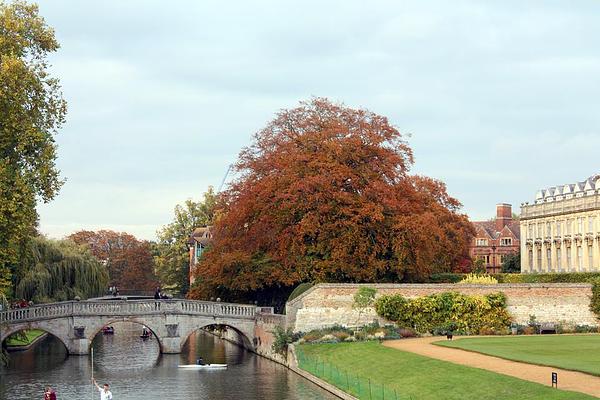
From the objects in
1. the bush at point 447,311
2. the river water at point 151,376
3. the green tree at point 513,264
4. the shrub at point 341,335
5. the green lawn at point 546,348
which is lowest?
the river water at point 151,376

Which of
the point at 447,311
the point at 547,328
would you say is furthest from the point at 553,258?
the point at 447,311

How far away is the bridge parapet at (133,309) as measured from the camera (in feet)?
175

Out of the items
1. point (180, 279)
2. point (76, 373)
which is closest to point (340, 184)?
point (76, 373)

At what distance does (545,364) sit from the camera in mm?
34812

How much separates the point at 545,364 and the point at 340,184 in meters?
22.4

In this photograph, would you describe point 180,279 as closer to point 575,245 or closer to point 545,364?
point 575,245

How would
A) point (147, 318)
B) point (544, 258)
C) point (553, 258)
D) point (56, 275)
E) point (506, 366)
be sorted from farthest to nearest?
point (544, 258) < point (553, 258) < point (56, 275) < point (147, 318) < point (506, 366)

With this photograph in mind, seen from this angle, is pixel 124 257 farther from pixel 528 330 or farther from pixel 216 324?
pixel 528 330

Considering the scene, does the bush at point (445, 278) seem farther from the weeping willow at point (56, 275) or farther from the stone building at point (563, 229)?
the stone building at point (563, 229)

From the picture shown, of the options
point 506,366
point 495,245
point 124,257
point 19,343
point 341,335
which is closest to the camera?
point 506,366

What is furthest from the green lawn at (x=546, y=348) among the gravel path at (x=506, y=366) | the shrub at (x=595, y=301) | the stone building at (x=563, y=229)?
the stone building at (x=563, y=229)

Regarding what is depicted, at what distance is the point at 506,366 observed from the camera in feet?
115

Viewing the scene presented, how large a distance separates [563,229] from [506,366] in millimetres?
61169

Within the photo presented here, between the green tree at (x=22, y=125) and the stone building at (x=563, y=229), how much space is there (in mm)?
56912
